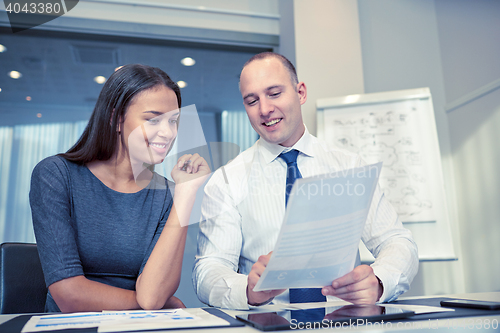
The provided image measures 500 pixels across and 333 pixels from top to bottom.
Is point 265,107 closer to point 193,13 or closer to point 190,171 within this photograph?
point 190,171

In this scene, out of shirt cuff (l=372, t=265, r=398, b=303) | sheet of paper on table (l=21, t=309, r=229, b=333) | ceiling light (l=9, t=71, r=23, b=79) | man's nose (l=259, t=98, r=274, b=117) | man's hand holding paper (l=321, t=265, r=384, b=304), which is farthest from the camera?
ceiling light (l=9, t=71, r=23, b=79)

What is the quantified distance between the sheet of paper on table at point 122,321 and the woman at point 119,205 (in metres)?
0.27

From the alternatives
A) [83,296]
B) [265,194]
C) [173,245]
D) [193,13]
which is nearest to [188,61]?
[193,13]

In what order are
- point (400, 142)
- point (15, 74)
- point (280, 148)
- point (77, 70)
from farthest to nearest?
point (77, 70), point (15, 74), point (400, 142), point (280, 148)

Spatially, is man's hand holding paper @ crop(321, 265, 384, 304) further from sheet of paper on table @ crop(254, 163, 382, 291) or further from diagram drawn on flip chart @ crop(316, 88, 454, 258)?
diagram drawn on flip chart @ crop(316, 88, 454, 258)

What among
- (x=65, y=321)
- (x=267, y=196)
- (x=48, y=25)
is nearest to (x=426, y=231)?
(x=267, y=196)

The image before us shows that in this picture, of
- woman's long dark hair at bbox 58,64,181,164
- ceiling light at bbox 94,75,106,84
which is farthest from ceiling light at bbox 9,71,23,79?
woman's long dark hair at bbox 58,64,181,164

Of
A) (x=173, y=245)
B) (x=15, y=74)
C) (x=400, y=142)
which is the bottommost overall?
(x=173, y=245)

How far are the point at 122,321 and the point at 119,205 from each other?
22.5 inches

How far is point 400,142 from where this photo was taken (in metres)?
2.42

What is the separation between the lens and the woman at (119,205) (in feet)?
3.18

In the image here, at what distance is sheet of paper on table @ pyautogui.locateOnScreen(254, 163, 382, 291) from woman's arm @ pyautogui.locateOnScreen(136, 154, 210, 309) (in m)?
0.42

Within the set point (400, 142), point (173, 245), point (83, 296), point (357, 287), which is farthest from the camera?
point (400, 142)

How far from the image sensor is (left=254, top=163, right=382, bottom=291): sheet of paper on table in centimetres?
60
